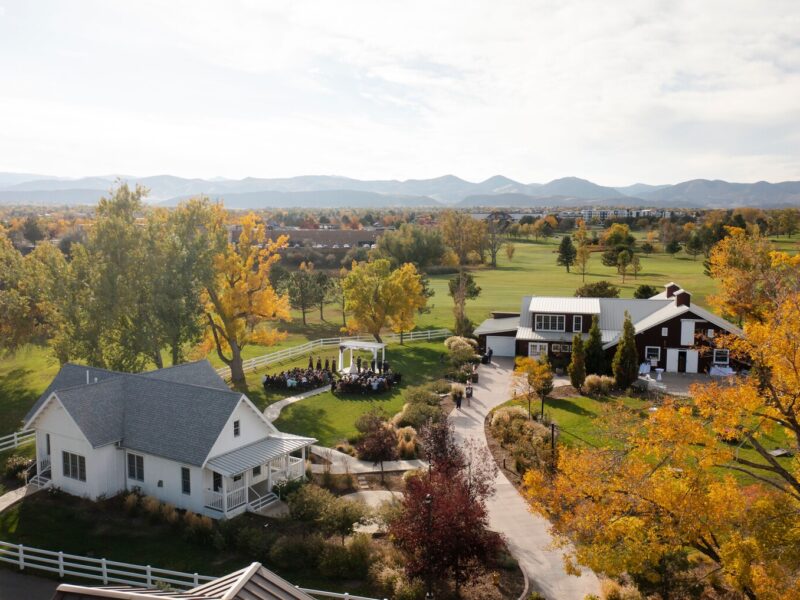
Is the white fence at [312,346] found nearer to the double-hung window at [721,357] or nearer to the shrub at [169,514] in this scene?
the shrub at [169,514]

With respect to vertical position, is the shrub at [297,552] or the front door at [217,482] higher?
the front door at [217,482]

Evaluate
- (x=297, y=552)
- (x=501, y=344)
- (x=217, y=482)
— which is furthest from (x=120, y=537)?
(x=501, y=344)

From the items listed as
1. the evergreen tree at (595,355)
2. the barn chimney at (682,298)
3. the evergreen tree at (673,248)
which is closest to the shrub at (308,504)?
the evergreen tree at (595,355)

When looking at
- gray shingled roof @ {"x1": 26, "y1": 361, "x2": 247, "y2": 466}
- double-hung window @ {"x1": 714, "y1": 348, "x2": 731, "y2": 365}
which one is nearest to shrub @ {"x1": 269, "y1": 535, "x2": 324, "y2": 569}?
gray shingled roof @ {"x1": 26, "y1": 361, "x2": 247, "y2": 466}

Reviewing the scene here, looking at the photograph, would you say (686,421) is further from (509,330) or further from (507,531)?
(509,330)

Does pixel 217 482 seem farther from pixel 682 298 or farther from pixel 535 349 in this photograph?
pixel 682 298

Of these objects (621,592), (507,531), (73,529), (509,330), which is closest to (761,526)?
(621,592)

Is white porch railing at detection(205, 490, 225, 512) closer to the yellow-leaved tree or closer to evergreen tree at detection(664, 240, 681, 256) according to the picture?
the yellow-leaved tree
